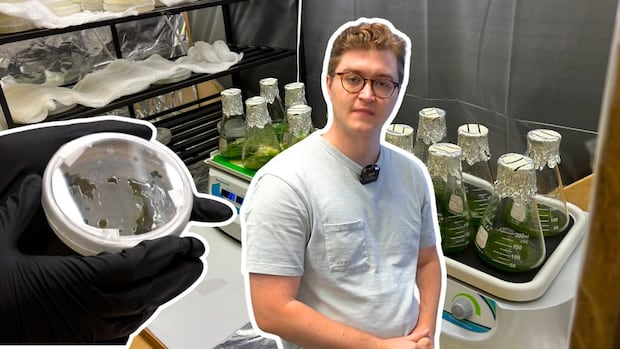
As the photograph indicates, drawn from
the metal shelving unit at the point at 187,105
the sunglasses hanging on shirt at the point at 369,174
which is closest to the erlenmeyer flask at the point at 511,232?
the sunglasses hanging on shirt at the point at 369,174

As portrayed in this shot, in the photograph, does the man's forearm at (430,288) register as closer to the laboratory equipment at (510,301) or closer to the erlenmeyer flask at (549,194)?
the laboratory equipment at (510,301)

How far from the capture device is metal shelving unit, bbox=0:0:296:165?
1104mm

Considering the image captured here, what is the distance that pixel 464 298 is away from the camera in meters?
0.90

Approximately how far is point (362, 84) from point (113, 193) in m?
0.33

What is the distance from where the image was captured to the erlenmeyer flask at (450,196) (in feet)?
2.67

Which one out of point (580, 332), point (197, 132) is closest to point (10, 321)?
point (580, 332)

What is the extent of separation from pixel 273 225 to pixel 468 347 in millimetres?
530

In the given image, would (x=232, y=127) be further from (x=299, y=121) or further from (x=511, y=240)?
(x=511, y=240)

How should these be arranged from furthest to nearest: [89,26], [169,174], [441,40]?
[441,40]
[89,26]
[169,174]

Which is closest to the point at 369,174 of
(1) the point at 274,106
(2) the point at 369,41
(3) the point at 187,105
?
(2) the point at 369,41

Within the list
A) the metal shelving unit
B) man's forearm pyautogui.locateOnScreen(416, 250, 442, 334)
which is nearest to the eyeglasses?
man's forearm pyautogui.locateOnScreen(416, 250, 442, 334)

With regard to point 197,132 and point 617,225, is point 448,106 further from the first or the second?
point 617,225

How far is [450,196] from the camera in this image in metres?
0.89

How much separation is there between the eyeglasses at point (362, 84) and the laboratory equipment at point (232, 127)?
24.1 inches
